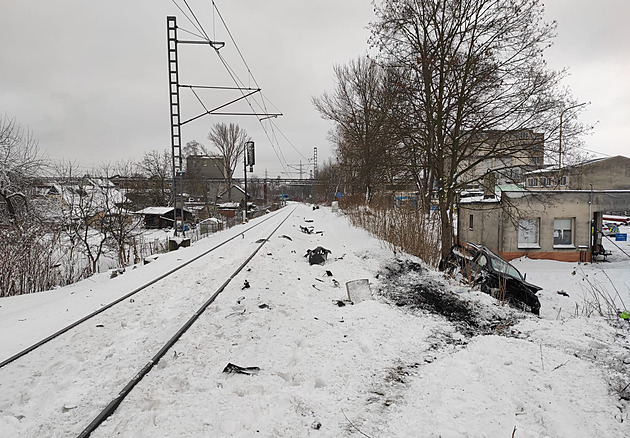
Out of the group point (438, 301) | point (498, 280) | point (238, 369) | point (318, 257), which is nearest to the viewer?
point (238, 369)

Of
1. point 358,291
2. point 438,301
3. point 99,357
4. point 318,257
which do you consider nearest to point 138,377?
point 99,357

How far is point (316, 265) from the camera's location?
390 inches

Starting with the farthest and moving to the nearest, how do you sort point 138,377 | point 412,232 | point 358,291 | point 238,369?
point 412,232
point 358,291
point 238,369
point 138,377

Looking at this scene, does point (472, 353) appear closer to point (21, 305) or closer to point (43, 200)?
point (21, 305)

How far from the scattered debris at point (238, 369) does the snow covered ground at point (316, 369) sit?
0.06 meters

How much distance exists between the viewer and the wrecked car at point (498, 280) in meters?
6.99

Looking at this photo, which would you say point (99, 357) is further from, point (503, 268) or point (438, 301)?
point (503, 268)

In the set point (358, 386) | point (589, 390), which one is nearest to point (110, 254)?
point (358, 386)

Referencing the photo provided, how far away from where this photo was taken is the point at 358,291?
6621 millimetres

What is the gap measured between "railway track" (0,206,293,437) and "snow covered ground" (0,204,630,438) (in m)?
0.02

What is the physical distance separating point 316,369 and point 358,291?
304 cm

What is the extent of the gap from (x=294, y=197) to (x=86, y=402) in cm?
14219

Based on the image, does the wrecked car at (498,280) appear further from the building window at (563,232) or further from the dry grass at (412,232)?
the building window at (563,232)

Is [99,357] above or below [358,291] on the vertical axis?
below
